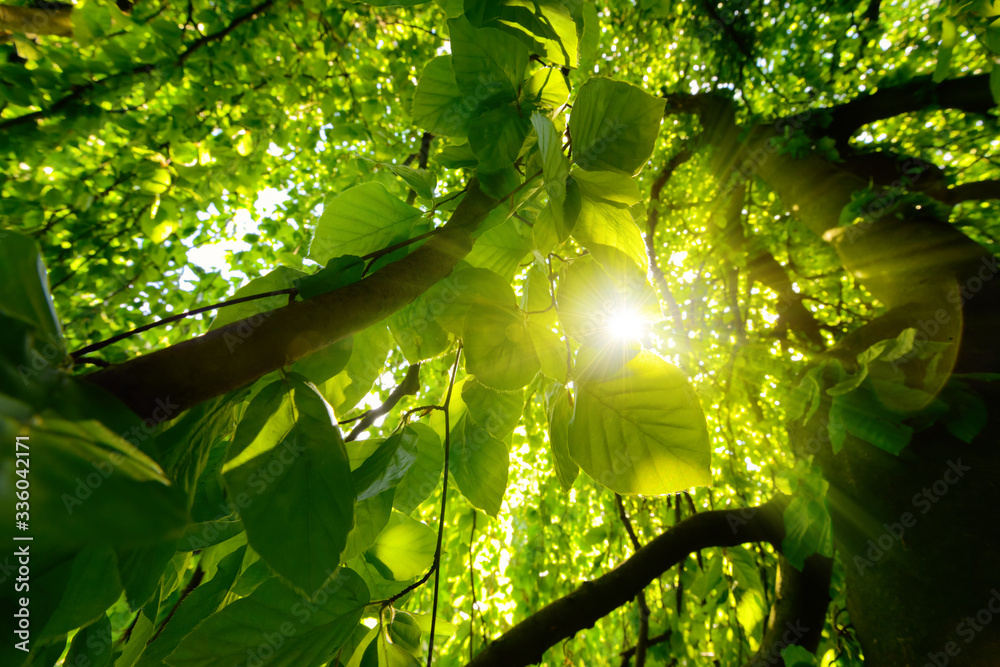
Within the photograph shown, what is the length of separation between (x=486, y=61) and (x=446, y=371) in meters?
0.76

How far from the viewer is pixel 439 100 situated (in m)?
0.40

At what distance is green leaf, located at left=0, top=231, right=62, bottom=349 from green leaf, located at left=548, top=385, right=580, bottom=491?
29 cm

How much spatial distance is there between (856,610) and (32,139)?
2.32 meters

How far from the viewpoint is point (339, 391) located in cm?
40

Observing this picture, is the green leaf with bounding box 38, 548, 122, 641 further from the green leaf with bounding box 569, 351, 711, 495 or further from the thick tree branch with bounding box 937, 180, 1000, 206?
the thick tree branch with bounding box 937, 180, 1000, 206

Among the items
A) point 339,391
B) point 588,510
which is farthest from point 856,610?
point 588,510

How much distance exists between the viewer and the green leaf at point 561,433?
35cm

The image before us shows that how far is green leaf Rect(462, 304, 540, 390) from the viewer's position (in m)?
0.34

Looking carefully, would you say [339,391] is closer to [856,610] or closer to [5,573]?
[5,573]
